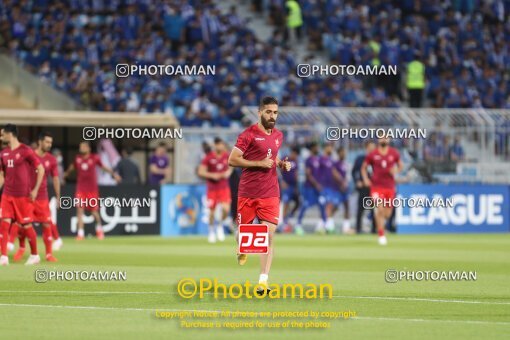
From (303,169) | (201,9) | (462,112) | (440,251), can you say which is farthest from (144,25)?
(440,251)

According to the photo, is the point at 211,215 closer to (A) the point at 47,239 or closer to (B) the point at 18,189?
(A) the point at 47,239

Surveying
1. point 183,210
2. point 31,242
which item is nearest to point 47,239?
point 31,242

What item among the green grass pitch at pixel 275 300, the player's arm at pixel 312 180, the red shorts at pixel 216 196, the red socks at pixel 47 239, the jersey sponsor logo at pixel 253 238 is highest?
the player's arm at pixel 312 180

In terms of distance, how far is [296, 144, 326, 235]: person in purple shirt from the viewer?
3572cm

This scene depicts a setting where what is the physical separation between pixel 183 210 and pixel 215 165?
392 cm

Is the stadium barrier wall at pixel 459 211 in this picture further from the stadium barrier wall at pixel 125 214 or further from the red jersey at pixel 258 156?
the red jersey at pixel 258 156

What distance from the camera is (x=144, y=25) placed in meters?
41.0

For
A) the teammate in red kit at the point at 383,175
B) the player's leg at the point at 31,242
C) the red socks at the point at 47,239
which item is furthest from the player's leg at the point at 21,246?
the teammate in red kit at the point at 383,175

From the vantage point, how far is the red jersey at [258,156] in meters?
15.9

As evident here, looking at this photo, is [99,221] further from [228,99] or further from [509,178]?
[509,178]

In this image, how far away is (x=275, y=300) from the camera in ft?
50.4

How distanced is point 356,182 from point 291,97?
559cm

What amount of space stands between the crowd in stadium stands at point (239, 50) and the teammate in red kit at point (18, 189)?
1553 cm

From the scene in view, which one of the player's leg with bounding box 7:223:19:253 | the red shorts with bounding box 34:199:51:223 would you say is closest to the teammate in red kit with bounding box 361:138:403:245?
the player's leg with bounding box 7:223:19:253
